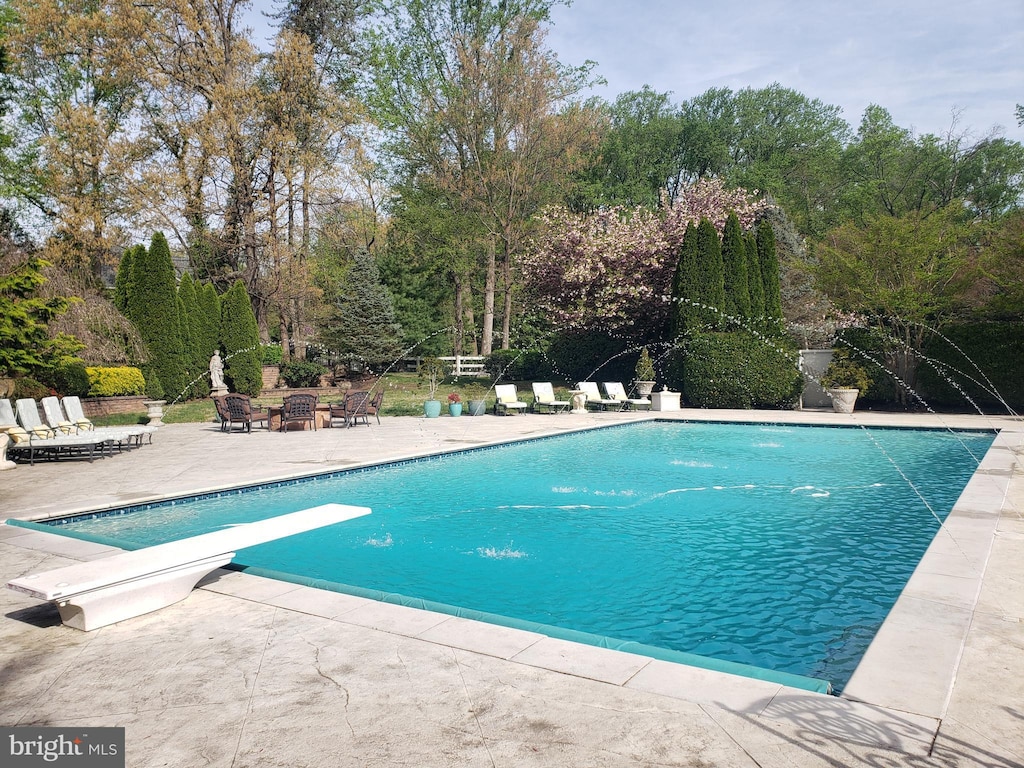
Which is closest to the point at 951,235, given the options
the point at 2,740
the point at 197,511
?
the point at 197,511

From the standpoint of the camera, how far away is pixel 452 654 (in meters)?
3.73

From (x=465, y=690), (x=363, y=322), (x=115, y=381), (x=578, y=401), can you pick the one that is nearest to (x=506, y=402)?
(x=578, y=401)

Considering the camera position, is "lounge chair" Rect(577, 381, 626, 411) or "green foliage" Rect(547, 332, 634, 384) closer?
"lounge chair" Rect(577, 381, 626, 411)

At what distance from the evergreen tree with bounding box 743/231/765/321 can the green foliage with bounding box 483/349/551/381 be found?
28.0 feet

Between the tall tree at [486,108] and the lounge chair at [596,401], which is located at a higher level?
the tall tree at [486,108]

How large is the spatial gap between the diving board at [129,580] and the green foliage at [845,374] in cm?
1830

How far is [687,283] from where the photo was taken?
69.1ft

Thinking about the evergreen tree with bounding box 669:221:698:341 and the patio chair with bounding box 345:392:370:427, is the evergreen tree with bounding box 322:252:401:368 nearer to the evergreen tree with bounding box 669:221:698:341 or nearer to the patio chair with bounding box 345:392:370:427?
the patio chair with bounding box 345:392:370:427

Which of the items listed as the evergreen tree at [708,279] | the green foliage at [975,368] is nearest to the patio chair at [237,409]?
the evergreen tree at [708,279]

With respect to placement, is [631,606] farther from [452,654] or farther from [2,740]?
[2,740]

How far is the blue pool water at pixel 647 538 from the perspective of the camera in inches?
198

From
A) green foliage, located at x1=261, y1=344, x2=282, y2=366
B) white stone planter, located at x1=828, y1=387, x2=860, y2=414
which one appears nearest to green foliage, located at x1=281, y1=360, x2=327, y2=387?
green foliage, located at x1=261, y1=344, x2=282, y2=366

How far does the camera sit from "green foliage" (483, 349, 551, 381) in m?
27.8

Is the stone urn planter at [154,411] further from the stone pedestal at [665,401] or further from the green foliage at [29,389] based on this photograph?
the stone pedestal at [665,401]
